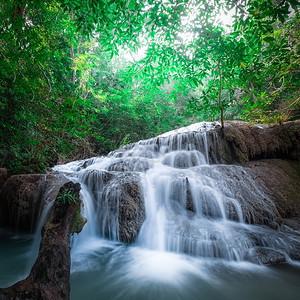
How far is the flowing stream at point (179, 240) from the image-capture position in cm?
212

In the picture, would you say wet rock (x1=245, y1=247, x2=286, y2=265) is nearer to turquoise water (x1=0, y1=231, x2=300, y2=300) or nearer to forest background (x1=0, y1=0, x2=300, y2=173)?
turquoise water (x1=0, y1=231, x2=300, y2=300)

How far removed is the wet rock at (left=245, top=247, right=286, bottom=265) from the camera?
249cm

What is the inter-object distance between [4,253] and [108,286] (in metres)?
2.33

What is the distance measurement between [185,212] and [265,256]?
1.56m

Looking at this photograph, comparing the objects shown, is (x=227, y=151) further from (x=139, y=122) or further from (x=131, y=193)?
(x=139, y=122)

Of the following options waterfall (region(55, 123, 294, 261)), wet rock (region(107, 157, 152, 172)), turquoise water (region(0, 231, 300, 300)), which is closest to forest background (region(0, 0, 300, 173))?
waterfall (region(55, 123, 294, 261))

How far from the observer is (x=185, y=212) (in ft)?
12.2

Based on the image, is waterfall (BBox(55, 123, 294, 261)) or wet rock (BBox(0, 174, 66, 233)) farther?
wet rock (BBox(0, 174, 66, 233))

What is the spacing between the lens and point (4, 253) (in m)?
3.04

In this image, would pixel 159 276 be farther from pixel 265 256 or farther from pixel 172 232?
pixel 265 256

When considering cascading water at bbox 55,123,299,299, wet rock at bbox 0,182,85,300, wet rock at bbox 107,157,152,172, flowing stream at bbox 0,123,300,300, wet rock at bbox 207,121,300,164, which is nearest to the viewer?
wet rock at bbox 0,182,85,300

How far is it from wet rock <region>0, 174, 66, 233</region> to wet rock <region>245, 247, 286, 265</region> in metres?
3.97

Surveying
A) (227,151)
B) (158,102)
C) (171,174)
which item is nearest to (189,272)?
(171,174)

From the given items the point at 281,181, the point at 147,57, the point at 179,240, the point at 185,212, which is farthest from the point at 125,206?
the point at 281,181
